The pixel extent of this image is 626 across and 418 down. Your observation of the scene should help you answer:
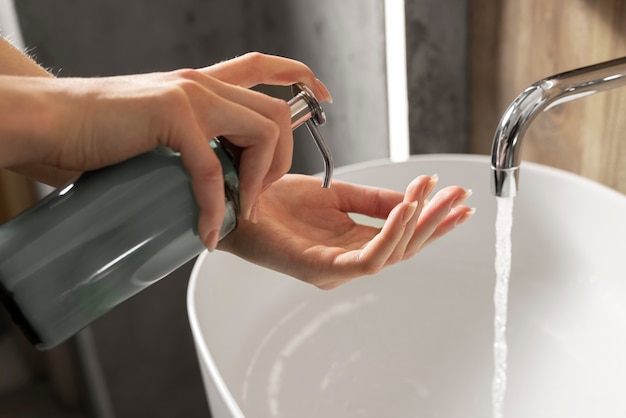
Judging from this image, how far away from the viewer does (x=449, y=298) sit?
2.54 feet

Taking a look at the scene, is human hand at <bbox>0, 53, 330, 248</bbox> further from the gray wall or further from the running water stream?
the gray wall

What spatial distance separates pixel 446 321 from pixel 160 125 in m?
0.42

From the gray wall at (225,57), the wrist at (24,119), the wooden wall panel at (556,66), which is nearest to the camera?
the wrist at (24,119)

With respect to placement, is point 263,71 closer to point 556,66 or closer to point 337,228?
point 337,228

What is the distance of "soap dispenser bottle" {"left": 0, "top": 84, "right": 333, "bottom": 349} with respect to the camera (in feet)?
1.49

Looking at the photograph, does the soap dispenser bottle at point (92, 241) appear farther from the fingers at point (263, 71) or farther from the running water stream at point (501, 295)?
the running water stream at point (501, 295)

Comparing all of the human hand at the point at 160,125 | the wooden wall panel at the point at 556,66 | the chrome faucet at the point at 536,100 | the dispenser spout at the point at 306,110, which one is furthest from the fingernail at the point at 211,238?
the wooden wall panel at the point at 556,66

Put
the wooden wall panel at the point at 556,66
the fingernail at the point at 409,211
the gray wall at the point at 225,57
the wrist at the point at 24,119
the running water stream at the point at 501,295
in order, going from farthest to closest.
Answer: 1. the gray wall at the point at 225,57
2. the wooden wall panel at the point at 556,66
3. the running water stream at the point at 501,295
4. the fingernail at the point at 409,211
5. the wrist at the point at 24,119

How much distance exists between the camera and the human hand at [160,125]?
17.6 inches

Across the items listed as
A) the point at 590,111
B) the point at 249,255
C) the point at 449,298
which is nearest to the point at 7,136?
the point at 249,255

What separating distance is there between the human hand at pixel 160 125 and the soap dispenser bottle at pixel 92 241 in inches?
0.5

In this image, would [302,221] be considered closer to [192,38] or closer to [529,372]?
[529,372]

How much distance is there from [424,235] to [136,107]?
0.88 ft

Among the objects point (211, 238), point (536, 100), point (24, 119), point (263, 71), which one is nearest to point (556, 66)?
point (536, 100)
